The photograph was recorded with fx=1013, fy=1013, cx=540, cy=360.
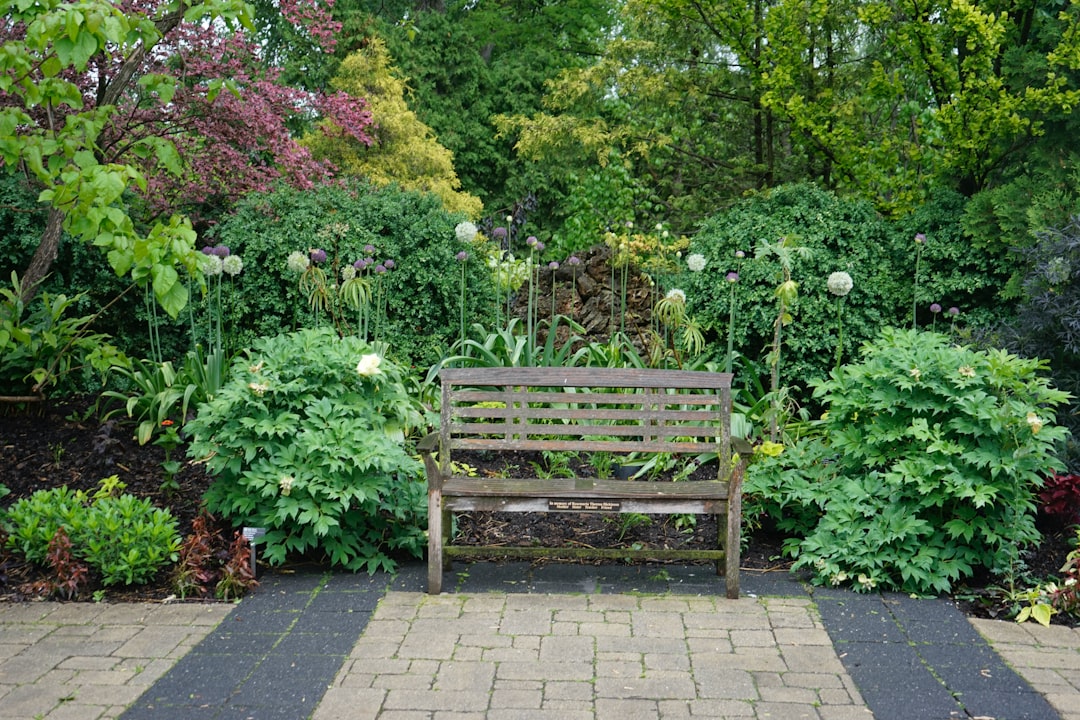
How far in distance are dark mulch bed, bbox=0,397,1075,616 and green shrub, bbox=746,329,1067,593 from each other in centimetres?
22

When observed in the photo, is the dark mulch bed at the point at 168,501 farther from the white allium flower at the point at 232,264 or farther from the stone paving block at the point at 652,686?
the stone paving block at the point at 652,686

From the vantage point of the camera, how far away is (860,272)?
739cm

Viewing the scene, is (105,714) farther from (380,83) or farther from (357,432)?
(380,83)

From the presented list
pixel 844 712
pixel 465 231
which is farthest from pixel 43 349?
pixel 844 712

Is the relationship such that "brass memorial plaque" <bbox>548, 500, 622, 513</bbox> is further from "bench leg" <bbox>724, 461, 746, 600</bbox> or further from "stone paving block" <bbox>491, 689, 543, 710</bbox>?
"stone paving block" <bbox>491, 689, 543, 710</bbox>

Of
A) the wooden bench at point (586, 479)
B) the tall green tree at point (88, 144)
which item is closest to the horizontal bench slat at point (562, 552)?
the wooden bench at point (586, 479)

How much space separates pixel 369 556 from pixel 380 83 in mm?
9034

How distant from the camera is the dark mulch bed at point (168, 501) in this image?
181 inches

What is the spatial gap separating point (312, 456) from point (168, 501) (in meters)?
1.20

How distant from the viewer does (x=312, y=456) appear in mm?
4590

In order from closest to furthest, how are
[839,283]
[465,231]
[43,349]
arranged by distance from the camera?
[839,283] → [43,349] → [465,231]

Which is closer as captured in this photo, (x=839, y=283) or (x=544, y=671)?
(x=544, y=671)

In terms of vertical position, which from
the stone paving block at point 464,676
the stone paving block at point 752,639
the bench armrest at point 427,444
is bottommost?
the stone paving block at point 752,639

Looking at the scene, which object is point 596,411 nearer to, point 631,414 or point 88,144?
point 631,414
